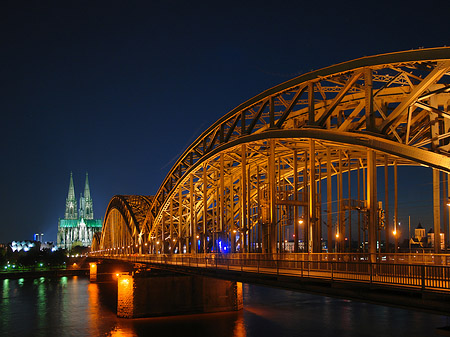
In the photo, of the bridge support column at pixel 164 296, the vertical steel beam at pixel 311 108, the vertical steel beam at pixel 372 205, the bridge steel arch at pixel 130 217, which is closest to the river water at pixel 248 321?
the bridge support column at pixel 164 296

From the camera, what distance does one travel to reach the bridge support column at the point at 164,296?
171 ft

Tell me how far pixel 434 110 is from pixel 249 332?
28.2 m

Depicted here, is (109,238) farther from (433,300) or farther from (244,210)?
(433,300)

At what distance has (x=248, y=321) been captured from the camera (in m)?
49.4

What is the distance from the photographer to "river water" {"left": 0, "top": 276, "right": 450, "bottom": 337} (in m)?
44.0

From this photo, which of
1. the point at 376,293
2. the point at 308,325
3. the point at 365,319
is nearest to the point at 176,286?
the point at 308,325

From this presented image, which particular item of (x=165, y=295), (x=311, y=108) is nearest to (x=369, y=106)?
(x=311, y=108)

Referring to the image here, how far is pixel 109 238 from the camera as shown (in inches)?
5837

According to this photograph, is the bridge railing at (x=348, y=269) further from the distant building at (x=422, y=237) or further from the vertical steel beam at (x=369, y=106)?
the distant building at (x=422, y=237)

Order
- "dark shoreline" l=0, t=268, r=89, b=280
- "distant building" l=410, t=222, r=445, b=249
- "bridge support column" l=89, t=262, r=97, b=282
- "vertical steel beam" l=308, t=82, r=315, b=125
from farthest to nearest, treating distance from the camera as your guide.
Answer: "dark shoreline" l=0, t=268, r=89, b=280
"bridge support column" l=89, t=262, r=97, b=282
"distant building" l=410, t=222, r=445, b=249
"vertical steel beam" l=308, t=82, r=315, b=125

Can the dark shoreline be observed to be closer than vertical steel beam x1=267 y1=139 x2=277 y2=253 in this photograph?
No

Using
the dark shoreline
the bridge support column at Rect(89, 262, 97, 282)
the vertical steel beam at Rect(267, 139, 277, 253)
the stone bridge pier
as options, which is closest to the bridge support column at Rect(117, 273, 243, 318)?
the stone bridge pier

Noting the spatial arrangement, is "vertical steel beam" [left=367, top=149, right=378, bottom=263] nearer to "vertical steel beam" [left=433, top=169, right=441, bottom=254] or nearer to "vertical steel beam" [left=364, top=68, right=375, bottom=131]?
"vertical steel beam" [left=433, top=169, right=441, bottom=254]

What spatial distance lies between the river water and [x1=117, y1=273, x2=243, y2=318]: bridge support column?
1.00m
